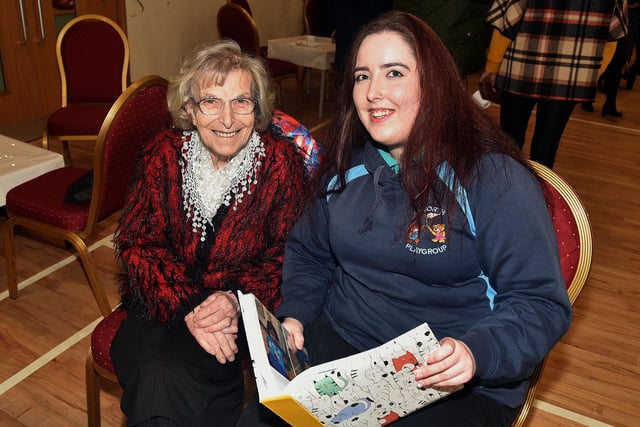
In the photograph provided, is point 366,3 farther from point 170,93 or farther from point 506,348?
point 506,348

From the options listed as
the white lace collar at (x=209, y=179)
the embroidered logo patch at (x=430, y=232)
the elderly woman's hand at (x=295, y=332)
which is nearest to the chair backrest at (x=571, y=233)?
the embroidered logo patch at (x=430, y=232)

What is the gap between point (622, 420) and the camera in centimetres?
207

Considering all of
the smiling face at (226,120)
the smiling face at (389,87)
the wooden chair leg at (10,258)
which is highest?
the smiling face at (389,87)

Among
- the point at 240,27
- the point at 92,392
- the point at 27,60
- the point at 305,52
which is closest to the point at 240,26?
the point at 240,27

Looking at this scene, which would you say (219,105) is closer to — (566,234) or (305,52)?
(566,234)

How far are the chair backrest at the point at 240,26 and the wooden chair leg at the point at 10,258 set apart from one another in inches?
111

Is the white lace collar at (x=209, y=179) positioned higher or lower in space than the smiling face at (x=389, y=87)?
lower

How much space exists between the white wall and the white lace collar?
Result: 3501 millimetres

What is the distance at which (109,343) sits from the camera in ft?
5.07

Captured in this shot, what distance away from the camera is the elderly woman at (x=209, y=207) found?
1.52 m

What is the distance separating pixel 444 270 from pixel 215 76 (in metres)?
0.82

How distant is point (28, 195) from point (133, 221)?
3.30 ft

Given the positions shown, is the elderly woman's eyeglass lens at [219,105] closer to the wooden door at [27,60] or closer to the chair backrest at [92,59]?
the chair backrest at [92,59]

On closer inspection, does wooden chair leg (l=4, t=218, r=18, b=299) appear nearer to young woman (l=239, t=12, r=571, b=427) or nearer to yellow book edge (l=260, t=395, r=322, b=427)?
young woman (l=239, t=12, r=571, b=427)
